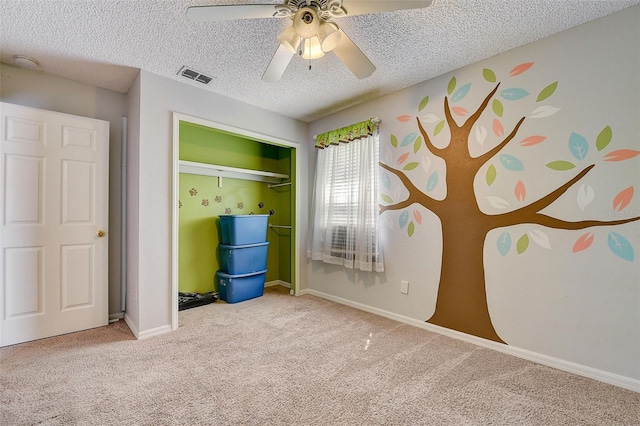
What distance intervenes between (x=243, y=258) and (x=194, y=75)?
6.91 feet

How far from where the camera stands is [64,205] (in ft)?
8.50

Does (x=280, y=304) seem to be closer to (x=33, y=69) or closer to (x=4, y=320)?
(x=4, y=320)

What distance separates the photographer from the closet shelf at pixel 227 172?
3.45 meters

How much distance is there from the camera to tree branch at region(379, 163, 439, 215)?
2719 millimetres

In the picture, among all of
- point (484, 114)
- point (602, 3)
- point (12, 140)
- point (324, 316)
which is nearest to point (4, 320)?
point (12, 140)

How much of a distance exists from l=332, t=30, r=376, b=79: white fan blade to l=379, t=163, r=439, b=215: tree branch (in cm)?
124

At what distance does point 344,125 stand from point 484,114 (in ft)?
5.31

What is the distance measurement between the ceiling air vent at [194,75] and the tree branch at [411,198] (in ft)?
6.53

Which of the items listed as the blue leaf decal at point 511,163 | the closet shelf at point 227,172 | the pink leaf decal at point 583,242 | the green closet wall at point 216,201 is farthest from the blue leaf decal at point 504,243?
the closet shelf at point 227,172

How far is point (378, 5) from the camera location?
4.80 ft

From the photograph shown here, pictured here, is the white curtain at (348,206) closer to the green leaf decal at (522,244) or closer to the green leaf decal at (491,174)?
the green leaf decal at (491,174)

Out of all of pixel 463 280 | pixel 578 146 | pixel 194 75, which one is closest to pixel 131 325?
pixel 194 75

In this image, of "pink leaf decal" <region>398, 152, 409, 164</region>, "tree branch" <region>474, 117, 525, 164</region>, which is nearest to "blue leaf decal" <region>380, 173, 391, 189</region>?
"pink leaf decal" <region>398, 152, 409, 164</region>

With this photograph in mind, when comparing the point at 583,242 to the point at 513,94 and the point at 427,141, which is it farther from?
the point at 427,141
